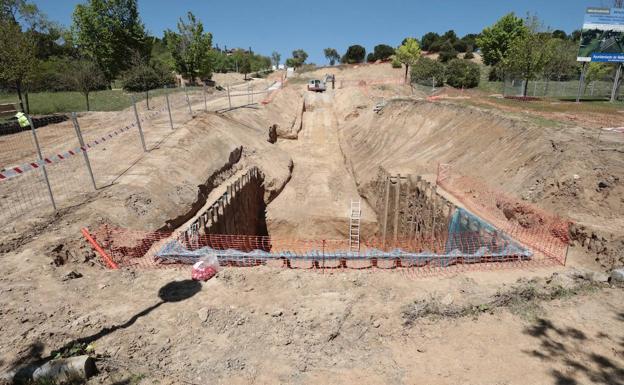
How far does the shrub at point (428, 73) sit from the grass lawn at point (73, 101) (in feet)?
105

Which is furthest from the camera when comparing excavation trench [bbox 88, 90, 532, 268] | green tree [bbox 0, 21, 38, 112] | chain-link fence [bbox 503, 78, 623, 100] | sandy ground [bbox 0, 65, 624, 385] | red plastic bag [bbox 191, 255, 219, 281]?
chain-link fence [bbox 503, 78, 623, 100]

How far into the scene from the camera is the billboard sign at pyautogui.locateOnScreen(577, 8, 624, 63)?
25.4 meters

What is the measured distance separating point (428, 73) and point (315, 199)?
125 feet

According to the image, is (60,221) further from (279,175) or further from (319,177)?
(319,177)

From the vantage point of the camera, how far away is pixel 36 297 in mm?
6887

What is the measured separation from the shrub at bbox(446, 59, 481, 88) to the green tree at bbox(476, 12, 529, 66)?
11381mm

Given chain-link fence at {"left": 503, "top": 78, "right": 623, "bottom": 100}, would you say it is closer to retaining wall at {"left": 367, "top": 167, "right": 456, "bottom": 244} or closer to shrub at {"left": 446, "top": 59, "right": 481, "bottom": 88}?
shrub at {"left": 446, "top": 59, "right": 481, "bottom": 88}

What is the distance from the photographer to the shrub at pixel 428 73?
50531 mm

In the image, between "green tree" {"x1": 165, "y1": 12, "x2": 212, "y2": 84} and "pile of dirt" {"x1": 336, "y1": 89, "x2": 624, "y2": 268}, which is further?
"green tree" {"x1": 165, "y1": 12, "x2": 212, "y2": 84}

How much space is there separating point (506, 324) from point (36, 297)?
8732 millimetres

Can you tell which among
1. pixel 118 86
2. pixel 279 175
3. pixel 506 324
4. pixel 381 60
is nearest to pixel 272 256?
pixel 506 324

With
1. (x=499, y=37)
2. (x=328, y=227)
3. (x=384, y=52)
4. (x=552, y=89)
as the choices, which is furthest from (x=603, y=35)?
(x=384, y=52)

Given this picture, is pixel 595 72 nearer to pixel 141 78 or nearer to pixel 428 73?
pixel 428 73

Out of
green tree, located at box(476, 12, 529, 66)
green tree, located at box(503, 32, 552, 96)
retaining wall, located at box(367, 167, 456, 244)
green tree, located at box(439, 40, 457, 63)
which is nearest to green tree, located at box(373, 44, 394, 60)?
green tree, located at box(439, 40, 457, 63)
